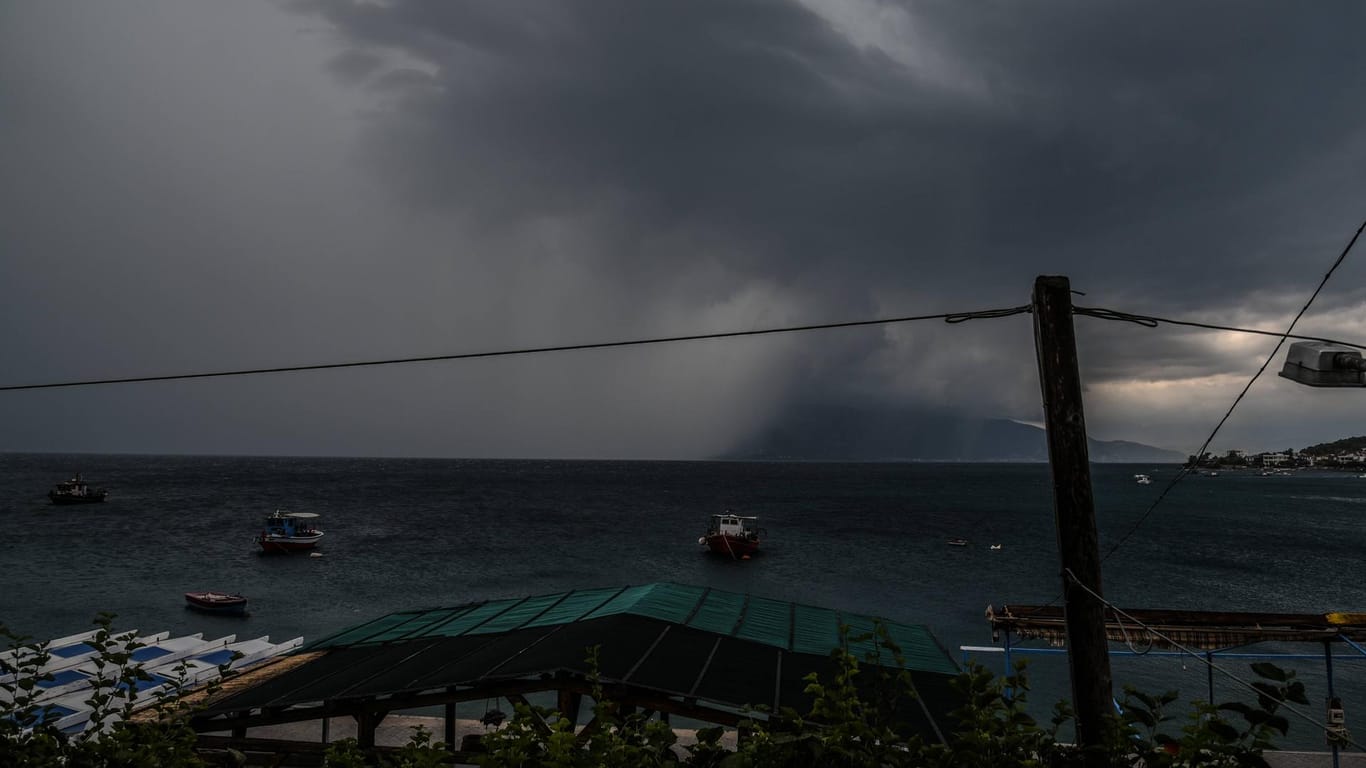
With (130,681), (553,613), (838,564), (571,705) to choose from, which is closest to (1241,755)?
(130,681)

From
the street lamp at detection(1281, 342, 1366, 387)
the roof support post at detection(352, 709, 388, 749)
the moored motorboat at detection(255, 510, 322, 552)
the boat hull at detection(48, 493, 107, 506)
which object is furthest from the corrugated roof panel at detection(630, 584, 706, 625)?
the boat hull at detection(48, 493, 107, 506)

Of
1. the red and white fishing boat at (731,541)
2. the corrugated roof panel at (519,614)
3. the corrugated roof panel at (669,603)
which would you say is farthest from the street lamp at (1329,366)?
the red and white fishing boat at (731,541)

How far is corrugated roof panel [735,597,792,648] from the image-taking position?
12531 mm

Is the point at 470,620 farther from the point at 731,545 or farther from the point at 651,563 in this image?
the point at 731,545

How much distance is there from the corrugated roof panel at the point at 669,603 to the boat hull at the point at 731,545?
186 feet

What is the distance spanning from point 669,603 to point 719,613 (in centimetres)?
98

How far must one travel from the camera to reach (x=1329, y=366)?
5629mm

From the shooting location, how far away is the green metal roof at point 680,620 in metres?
12.7

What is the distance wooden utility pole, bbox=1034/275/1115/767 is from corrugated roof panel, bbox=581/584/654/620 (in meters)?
8.30

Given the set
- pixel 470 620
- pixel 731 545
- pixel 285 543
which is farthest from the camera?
pixel 285 543

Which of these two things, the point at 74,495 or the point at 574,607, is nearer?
the point at 574,607

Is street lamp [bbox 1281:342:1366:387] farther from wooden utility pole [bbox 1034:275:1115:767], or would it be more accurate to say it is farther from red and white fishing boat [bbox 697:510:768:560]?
red and white fishing boat [bbox 697:510:768:560]

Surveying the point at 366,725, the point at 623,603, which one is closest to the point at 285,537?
the point at 623,603

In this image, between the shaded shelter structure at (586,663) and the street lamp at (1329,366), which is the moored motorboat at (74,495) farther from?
the street lamp at (1329,366)
